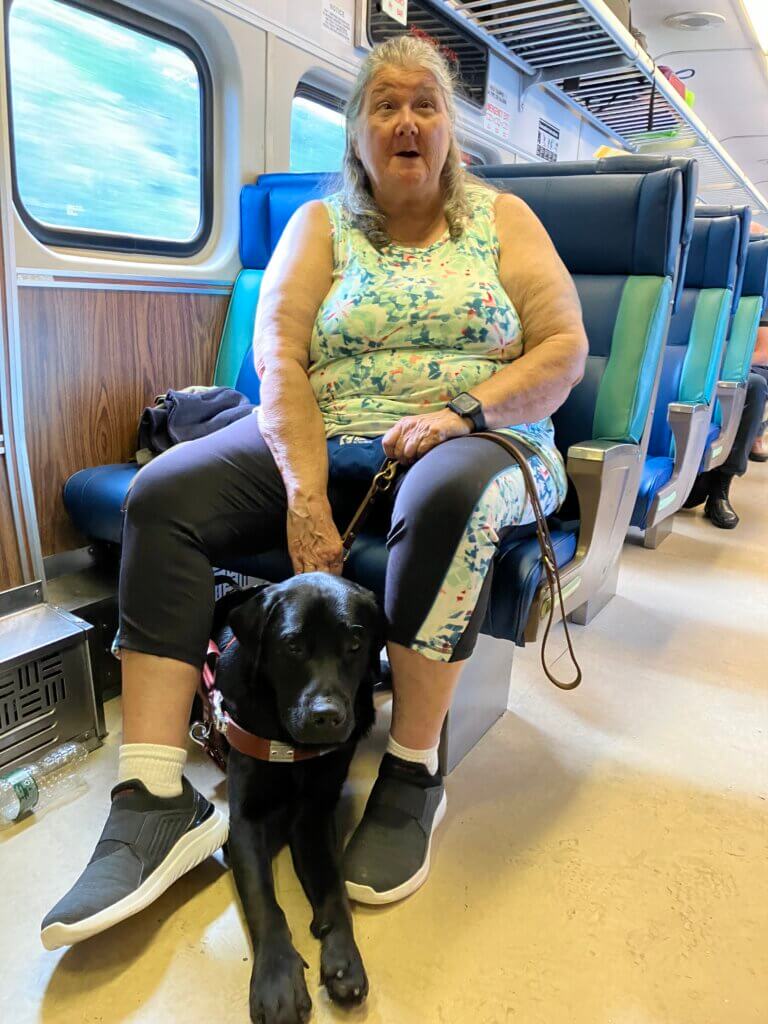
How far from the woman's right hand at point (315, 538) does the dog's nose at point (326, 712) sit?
0.96ft

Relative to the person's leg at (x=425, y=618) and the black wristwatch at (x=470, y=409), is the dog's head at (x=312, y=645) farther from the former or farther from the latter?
the black wristwatch at (x=470, y=409)

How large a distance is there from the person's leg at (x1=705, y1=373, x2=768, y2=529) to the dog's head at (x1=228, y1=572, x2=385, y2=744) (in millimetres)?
2926

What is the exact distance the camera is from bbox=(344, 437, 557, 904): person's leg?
1164 millimetres

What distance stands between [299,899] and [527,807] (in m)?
0.50

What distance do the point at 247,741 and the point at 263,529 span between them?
15.4 inches

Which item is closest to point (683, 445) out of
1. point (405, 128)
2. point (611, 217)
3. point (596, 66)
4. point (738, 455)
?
point (611, 217)

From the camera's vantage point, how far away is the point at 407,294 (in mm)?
1477

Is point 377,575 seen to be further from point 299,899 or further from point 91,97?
point 91,97

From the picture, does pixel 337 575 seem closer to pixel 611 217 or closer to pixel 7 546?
pixel 7 546

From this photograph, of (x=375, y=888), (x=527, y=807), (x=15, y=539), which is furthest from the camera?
(x=15, y=539)

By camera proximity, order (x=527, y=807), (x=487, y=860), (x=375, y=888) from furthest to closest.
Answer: (x=527, y=807), (x=487, y=860), (x=375, y=888)

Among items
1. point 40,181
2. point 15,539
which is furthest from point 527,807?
point 40,181

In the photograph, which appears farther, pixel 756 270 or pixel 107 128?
pixel 756 270

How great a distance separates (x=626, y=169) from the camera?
1.81 meters
